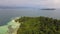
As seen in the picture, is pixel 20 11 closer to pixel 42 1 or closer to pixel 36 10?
pixel 36 10

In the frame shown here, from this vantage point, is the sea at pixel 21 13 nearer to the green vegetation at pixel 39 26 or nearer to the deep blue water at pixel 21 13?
the deep blue water at pixel 21 13

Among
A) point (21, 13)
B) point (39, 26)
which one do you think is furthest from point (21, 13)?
point (39, 26)

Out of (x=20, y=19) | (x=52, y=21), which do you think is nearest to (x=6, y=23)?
(x=20, y=19)

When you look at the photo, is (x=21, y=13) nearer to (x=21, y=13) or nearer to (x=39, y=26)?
(x=21, y=13)

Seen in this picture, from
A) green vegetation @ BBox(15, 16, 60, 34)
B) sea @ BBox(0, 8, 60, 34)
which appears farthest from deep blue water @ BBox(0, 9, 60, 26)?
green vegetation @ BBox(15, 16, 60, 34)

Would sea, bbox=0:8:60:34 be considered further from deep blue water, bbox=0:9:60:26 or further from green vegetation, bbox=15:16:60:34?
green vegetation, bbox=15:16:60:34

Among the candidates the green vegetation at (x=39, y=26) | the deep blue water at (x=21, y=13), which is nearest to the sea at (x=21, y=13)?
the deep blue water at (x=21, y=13)
